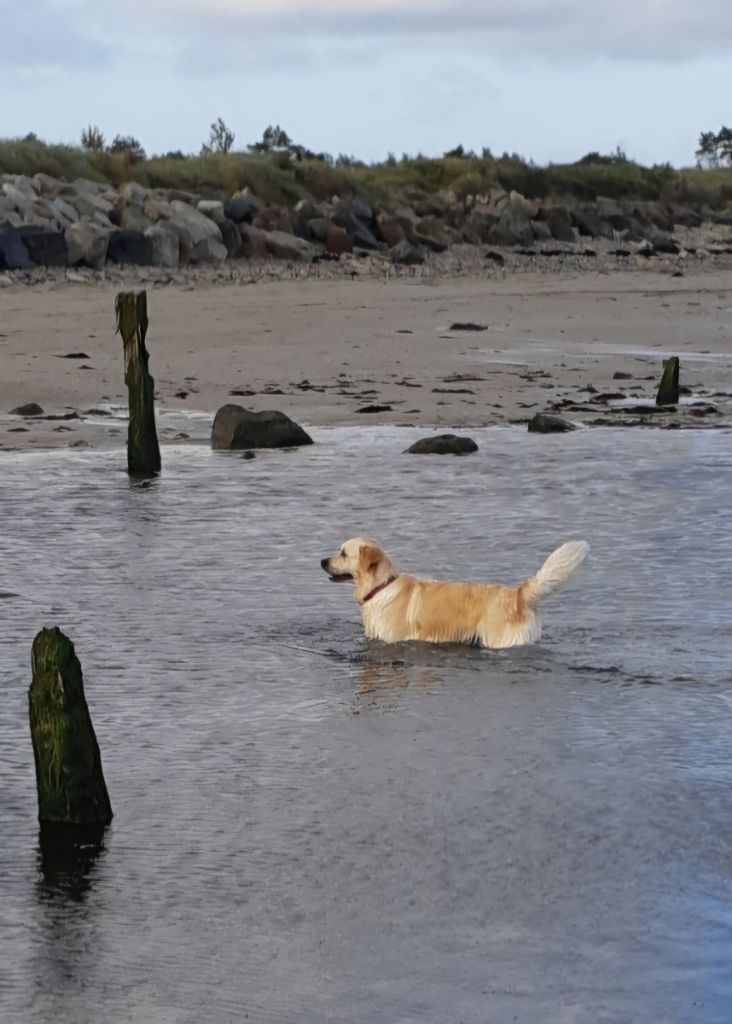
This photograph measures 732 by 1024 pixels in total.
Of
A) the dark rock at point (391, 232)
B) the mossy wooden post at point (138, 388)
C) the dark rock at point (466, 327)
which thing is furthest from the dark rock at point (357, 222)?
the mossy wooden post at point (138, 388)

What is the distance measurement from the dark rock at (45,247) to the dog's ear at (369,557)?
1814 cm

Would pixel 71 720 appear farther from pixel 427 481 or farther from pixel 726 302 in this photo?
pixel 726 302

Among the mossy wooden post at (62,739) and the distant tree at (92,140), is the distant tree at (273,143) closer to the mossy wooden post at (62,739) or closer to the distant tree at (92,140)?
the distant tree at (92,140)

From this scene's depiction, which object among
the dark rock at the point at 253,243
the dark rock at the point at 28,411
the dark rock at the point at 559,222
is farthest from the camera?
the dark rock at the point at 559,222

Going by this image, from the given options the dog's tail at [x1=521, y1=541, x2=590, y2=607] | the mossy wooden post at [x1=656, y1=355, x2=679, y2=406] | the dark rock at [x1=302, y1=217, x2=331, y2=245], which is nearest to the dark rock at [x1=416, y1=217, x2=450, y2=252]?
the dark rock at [x1=302, y1=217, x2=331, y2=245]

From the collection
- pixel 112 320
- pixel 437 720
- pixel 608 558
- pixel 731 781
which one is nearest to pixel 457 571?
pixel 608 558

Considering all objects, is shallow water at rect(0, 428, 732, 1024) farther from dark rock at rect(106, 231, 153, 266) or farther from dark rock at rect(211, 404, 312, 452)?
dark rock at rect(106, 231, 153, 266)

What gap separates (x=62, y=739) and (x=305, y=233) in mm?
27681

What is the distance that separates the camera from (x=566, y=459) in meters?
15.1

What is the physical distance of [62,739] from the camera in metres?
6.21

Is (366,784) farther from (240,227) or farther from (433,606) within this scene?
(240,227)

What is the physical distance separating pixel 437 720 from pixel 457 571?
313 cm

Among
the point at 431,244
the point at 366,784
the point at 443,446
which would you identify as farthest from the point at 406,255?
the point at 366,784

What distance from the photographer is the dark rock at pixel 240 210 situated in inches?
1266
